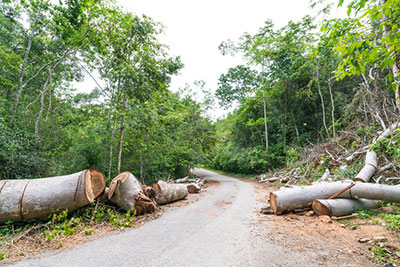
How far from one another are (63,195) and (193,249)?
3.17 metres

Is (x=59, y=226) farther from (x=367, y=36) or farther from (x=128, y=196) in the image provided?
(x=367, y=36)

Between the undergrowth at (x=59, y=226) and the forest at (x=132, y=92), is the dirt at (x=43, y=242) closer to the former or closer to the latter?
the undergrowth at (x=59, y=226)

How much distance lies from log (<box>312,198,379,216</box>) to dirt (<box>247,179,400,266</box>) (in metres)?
0.21

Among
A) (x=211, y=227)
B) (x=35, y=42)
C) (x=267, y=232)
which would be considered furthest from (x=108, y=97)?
(x=267, y=232)

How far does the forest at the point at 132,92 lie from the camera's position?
518 centimetres

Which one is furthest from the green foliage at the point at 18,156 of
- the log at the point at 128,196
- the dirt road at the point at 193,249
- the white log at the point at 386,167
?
the white log at the point at 386,167

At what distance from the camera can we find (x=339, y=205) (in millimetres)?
3916

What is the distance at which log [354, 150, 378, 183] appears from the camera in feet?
17.3

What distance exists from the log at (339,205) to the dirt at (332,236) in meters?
0.21

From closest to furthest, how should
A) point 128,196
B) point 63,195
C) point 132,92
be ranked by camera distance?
point 63,195
point 128,196
point 132,92

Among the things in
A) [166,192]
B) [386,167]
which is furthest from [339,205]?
[166,192]

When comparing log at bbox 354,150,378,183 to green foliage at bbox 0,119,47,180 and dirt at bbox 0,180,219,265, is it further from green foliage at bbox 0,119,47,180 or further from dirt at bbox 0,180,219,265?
green foliage at bbox 0,119,47,180

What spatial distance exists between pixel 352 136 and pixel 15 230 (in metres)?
12.9

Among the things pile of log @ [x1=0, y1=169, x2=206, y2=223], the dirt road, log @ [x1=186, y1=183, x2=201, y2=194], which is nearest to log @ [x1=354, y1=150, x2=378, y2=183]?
the dirt road
